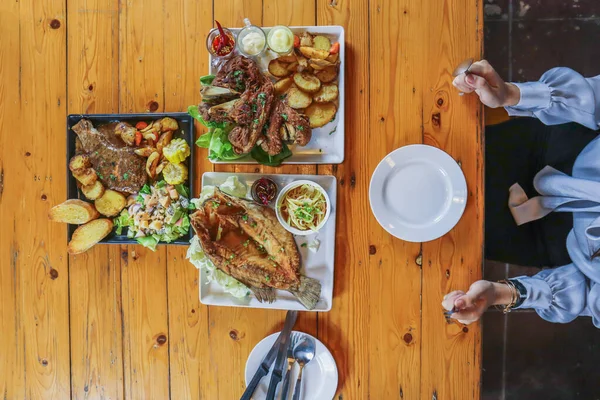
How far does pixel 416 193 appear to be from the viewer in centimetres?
166

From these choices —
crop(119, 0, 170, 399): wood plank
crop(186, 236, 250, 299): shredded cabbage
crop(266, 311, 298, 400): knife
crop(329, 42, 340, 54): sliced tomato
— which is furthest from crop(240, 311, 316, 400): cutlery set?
crop(329, 42, 340, 54): sliced tomato

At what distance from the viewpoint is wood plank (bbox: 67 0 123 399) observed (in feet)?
6.12

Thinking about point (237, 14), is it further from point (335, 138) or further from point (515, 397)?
point (515, 397)

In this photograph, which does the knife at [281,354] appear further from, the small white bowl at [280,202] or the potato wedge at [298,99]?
the potato wedge at [298,99]

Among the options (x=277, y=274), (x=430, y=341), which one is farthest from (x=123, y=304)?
(x=430, y=341)

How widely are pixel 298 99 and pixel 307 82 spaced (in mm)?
82

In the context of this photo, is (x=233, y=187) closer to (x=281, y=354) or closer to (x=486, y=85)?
(x=281, y=354)

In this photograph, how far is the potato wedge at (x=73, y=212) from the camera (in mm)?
1767

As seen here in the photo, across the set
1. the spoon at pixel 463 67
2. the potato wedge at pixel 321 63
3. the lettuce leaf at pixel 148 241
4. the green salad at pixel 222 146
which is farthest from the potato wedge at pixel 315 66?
the lettuce leaf at pixel 148 241

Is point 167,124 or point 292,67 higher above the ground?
point 292,67

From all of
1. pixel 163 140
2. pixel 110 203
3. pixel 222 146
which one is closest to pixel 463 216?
pixel 222 146

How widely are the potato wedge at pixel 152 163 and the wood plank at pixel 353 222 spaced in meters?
0.76

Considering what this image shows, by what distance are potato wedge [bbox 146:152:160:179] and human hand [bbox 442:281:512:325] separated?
1.42 metres

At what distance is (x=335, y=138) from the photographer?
66.8 inches
